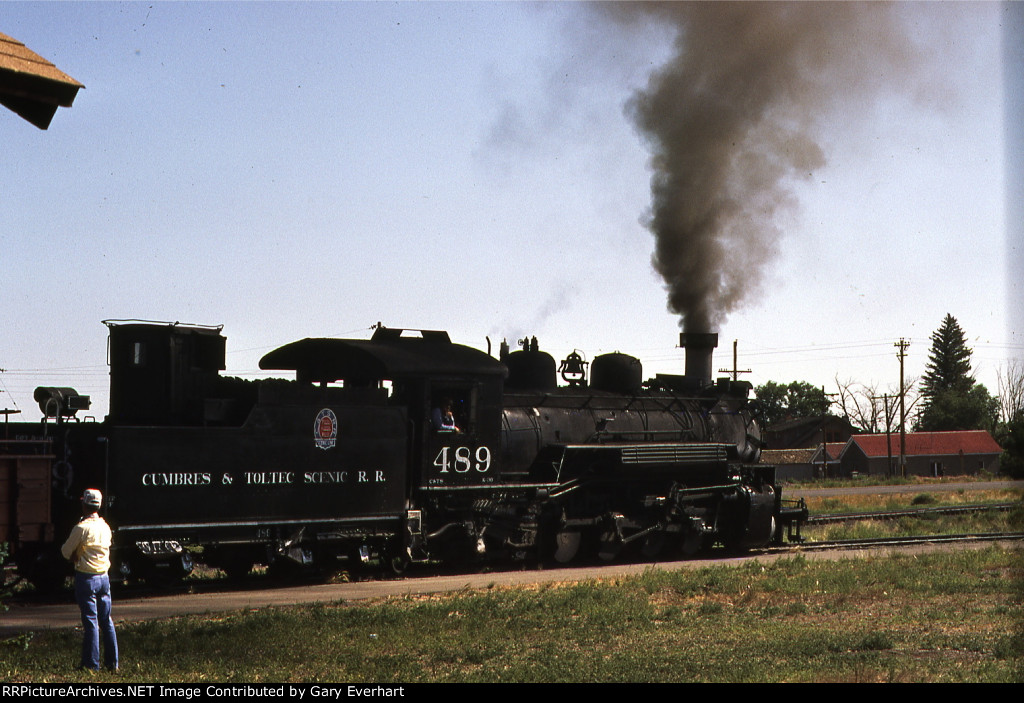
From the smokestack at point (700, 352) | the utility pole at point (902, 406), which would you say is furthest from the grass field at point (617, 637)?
the utility pole at point (902, 406)

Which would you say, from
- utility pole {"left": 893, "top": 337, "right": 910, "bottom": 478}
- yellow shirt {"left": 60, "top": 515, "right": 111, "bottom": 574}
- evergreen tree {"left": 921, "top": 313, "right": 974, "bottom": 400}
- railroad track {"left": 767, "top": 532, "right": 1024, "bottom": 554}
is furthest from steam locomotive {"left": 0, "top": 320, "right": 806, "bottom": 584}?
evergreen tree {"left": 921, "top": 313, "right": 974, "bottom": 400}

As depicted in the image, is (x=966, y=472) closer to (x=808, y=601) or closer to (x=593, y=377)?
(x=593, y=377)

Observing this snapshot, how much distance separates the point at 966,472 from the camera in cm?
7956

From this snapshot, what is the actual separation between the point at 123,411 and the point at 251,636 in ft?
17.5

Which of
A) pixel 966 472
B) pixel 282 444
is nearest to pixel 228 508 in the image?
pixel 282 444

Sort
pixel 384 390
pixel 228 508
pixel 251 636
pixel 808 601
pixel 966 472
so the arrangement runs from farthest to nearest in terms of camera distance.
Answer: pixel 966 472 → pixel 384 390 → pixel 228 508 → pixel 808 601 → pixel 251 636

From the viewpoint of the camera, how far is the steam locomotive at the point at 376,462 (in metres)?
13.7

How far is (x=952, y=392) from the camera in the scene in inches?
4031

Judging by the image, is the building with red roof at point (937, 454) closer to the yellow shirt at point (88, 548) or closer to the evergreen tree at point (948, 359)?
Result: the evergreen tree at point (948, 359)

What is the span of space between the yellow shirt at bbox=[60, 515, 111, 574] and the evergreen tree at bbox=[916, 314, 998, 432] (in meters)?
88.7

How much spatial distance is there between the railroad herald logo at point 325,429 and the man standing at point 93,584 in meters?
5.63

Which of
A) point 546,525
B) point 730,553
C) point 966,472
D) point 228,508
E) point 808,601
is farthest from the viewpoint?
point 966,472

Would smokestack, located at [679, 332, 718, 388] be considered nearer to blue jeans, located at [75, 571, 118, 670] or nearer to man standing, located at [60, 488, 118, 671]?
man standing, located at [60, 488, 118, 671]

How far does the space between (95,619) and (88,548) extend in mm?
610
